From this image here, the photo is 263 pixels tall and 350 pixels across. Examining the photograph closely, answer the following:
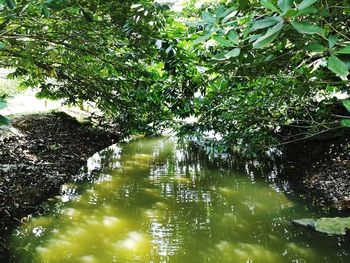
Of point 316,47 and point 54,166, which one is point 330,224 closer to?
point 316,47

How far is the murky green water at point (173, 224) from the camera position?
3533 mm

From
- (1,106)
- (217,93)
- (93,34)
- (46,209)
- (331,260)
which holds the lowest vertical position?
(331,260)

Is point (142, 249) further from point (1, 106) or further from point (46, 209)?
point (1, 106)

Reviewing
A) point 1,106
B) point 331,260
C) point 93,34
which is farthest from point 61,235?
point 1,106

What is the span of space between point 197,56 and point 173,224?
2.35m

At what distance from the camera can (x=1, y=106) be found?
34.8 inches

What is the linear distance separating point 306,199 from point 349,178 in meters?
0.75

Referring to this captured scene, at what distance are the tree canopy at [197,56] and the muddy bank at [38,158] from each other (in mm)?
1290

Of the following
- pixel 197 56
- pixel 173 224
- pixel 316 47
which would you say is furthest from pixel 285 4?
pixel 173 224

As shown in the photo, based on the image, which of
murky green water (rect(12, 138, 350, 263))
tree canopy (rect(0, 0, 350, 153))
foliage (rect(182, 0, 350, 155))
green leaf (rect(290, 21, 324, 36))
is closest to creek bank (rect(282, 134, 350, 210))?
murky green water (rect(12, 138, 350, 263))

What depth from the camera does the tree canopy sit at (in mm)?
1134

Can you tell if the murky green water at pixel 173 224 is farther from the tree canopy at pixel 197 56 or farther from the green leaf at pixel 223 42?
the green leaf at pixel 223 42

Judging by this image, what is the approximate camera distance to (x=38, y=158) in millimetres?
5781

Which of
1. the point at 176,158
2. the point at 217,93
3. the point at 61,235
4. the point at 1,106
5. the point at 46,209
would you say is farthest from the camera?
the point at 176,158
